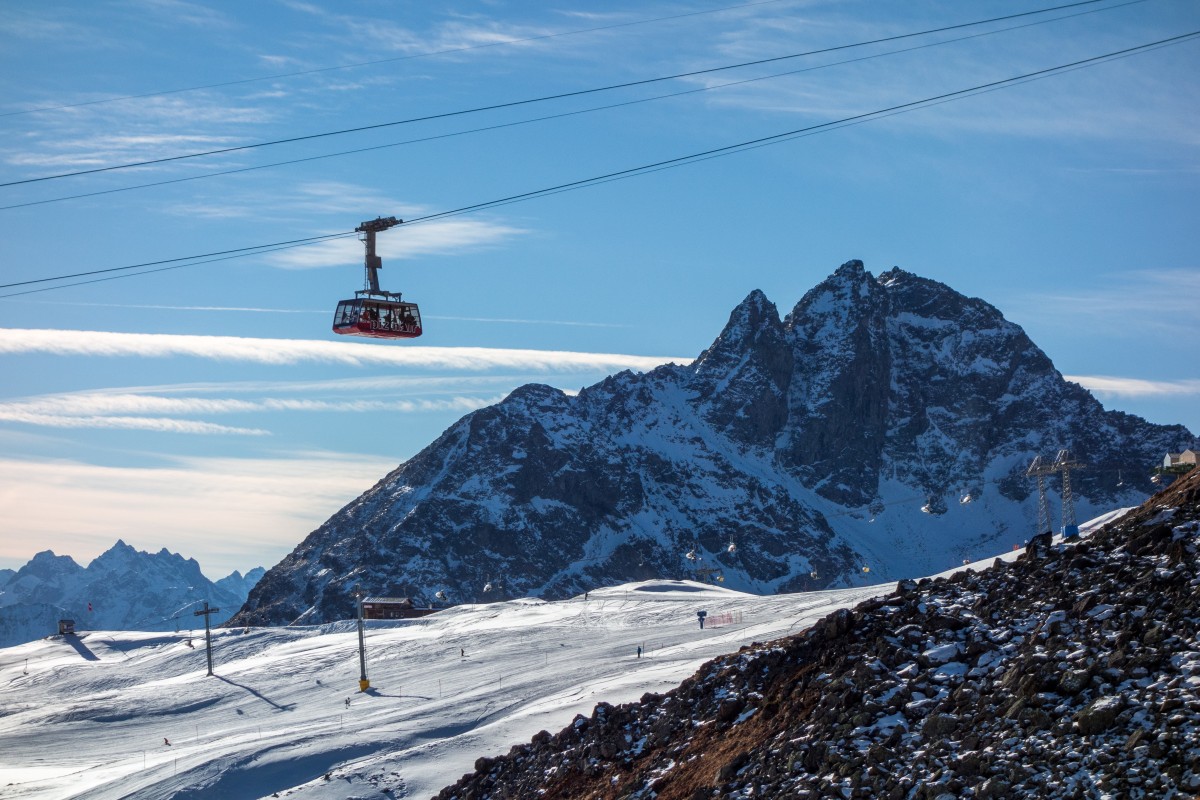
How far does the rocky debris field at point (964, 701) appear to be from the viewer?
20531mm

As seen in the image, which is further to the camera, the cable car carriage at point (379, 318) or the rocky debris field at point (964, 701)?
the cable car carriage at point (379, 318)

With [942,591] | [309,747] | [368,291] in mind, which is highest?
[368,291]

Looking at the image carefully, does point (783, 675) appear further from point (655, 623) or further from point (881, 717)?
point (655, 623)

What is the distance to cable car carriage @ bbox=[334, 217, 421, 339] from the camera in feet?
112

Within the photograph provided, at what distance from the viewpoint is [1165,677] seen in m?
21.3

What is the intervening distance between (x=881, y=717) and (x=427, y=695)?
37.6 m

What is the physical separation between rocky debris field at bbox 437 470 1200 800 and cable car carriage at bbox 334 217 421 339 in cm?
1127

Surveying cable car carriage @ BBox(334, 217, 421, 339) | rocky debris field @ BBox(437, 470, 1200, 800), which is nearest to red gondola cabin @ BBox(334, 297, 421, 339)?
cable car carriage @ BBox(334, 217, 421, 339)

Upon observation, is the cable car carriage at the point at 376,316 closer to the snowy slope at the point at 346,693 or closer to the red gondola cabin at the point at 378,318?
the red gondola cabin at the point at 378,318

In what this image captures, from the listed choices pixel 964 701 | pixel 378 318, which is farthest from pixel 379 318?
pixel 964 701

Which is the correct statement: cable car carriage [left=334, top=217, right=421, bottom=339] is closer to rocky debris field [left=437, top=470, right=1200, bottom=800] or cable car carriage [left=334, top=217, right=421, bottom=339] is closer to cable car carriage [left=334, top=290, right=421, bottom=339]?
cable car carriage [left=334, top=290, right=421, bottom=339]

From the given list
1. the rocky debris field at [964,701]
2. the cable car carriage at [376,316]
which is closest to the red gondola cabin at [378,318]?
the cable car carriage at [376,316]

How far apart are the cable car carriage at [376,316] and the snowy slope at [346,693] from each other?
11925mm

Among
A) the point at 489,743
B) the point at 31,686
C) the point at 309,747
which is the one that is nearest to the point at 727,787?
the point at 489,743
